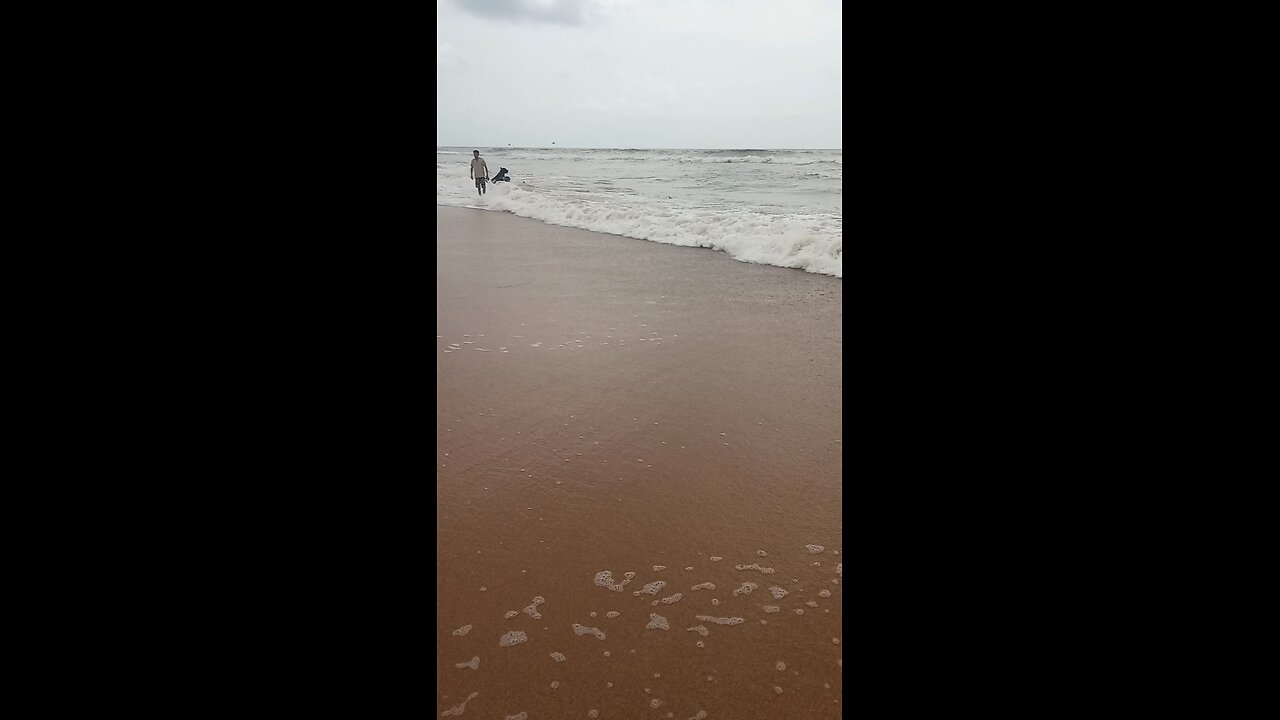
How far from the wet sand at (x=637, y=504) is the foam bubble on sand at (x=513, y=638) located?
1 centimetres

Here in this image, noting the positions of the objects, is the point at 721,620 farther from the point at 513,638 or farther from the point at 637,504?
the point at 637,504

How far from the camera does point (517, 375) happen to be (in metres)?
3.14

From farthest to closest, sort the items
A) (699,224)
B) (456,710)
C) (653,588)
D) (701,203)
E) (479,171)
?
(479,171) → (701,203) → (699,224) → (653,588) → (456,710)

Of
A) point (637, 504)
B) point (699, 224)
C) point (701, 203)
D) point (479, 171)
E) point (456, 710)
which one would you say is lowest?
point (456, 710)

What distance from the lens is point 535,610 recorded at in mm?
1604

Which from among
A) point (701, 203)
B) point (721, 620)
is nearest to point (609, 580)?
point (721, 620)

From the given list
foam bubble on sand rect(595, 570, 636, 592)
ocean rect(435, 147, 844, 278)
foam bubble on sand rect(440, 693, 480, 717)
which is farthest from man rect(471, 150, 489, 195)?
foam bubble on sand rect(440, 693, 480, 717)

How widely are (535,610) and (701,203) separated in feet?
36.5

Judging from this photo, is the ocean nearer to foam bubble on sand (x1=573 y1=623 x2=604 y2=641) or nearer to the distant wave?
the distant wave

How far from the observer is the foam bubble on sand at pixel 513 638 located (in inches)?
58.8
